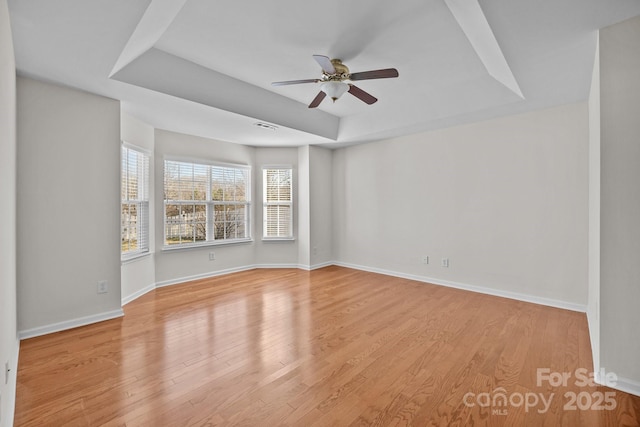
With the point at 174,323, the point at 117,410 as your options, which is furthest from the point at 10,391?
the point at 174,323

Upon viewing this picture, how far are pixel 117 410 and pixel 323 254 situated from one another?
4461mm

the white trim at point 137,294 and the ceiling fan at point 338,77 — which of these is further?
the white trim at point 137,294

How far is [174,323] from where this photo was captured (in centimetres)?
311

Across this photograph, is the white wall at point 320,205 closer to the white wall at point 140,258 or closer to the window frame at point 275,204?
the window frame at point 275,204

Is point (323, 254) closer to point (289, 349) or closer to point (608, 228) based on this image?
point (289, 349)

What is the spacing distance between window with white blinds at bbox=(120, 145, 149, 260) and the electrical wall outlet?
1.67ft

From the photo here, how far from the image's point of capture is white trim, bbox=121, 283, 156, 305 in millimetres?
3748

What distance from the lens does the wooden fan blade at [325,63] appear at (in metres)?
2.35

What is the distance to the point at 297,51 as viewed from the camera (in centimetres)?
282

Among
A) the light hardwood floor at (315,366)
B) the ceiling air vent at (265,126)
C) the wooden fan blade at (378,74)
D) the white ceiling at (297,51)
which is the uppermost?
the white ceiling at (297,51)

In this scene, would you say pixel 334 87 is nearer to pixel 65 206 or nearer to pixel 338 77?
pixel 338 77

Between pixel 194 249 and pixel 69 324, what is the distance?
6.79 feet

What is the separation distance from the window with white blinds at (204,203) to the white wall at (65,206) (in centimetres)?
137

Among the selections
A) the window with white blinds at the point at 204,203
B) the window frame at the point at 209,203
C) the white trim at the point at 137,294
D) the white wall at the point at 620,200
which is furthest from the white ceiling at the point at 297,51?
the white trim at the point at 137,294
